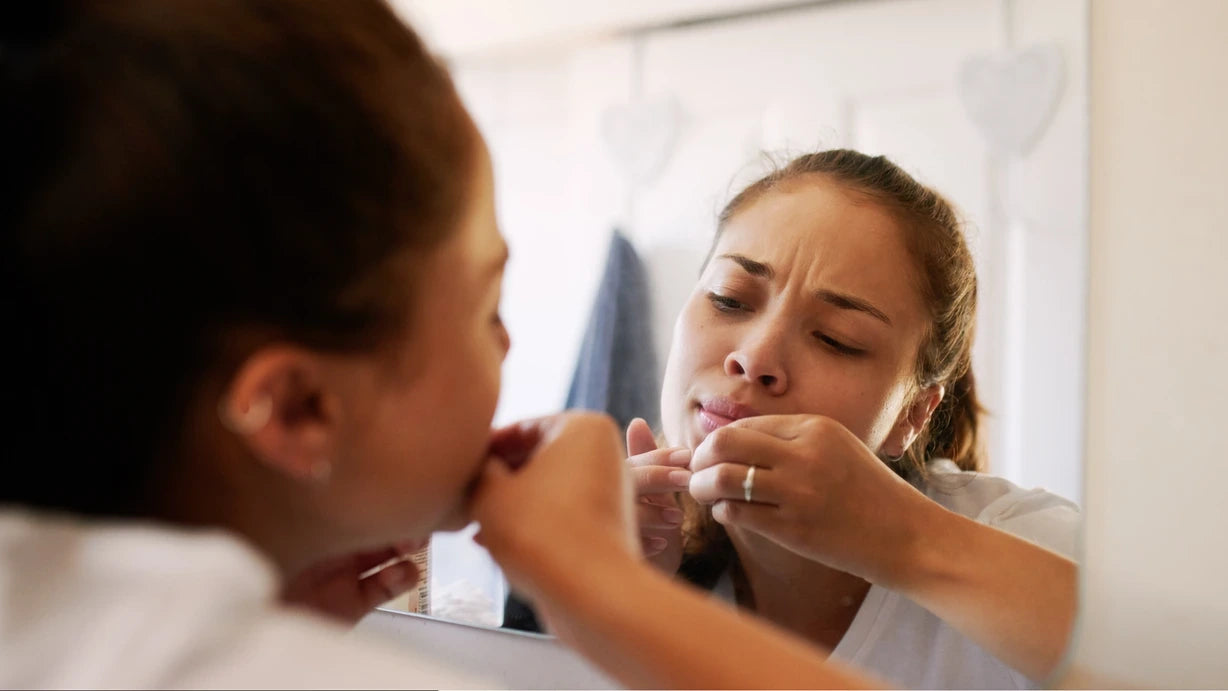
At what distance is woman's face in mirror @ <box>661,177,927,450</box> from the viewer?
0.56m

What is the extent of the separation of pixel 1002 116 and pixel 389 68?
1.41 ft

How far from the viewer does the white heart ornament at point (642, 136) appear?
681 millimetres

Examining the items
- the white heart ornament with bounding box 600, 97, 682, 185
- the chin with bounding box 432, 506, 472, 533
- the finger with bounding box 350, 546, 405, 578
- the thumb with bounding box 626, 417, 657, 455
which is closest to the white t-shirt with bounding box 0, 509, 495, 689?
the chin with bounding box 432, 506, 472, 533

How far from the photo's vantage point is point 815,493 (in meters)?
0.52

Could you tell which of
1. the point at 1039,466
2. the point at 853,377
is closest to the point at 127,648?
the point at 853,377

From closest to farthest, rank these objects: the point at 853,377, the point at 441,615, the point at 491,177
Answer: the point at 491,177 < the point at 853,377 < the point at 441,615

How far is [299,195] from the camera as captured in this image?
326 mm

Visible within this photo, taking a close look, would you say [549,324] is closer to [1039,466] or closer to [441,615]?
[441,615]

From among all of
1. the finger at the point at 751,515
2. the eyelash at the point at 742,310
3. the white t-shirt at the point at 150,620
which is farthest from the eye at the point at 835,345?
the white t-shirt at the point at 150,620

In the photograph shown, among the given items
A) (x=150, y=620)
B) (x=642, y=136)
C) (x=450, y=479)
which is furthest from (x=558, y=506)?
(x=642, y=136)

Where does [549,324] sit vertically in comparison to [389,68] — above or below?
below

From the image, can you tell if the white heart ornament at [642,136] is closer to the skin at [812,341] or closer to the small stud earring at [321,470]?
the skin at [812,341]

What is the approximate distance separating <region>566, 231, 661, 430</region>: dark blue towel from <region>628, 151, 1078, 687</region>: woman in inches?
2.0

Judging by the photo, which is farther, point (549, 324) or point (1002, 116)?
point (549, 324)
